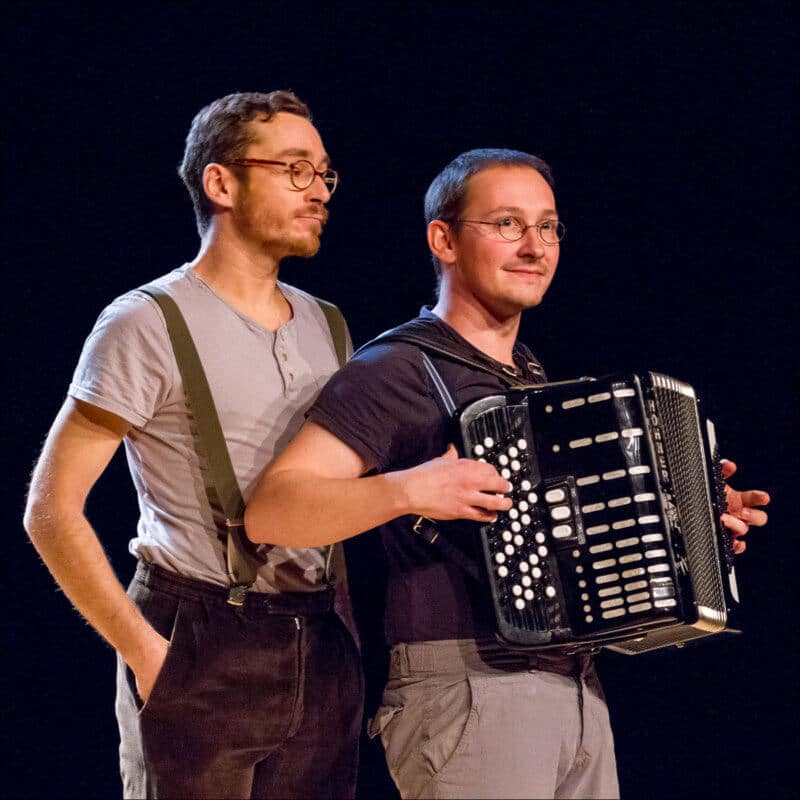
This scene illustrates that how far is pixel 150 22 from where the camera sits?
3.64 metres

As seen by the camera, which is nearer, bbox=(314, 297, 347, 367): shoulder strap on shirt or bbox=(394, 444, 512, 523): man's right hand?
bbox=(394, 444, 512, 523): man's right hand

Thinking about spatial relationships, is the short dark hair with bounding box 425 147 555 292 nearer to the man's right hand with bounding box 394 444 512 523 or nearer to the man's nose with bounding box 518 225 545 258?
the man's nose with bounding box 518 225 545 258

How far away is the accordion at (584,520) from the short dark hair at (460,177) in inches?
20.7

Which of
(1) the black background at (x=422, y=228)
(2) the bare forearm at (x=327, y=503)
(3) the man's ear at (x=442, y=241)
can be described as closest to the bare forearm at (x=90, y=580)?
(2) the bare forearm at (x=327, y=503)

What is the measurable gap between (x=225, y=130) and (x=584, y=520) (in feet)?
3.87

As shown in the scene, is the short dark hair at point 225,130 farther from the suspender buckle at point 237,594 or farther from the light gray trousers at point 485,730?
the light gray trousers at point 485,730

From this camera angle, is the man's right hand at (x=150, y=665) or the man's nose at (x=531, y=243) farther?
the man's nose at (x=531, y=243)

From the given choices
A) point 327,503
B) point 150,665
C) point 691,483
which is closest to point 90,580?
point 150,665

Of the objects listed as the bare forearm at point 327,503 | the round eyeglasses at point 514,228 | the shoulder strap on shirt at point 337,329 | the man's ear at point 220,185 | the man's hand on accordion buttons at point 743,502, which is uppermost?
the man's ear at point 220,185

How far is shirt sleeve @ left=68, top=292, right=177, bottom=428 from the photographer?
2168 mm

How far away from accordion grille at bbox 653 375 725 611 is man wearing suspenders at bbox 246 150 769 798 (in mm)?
263

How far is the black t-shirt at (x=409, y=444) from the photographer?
6.54ft

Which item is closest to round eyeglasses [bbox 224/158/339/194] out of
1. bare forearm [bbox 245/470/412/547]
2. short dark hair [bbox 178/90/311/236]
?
short dark hair [bbox 178/90/311/236]

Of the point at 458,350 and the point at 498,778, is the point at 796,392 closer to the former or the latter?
the point at 458,350
